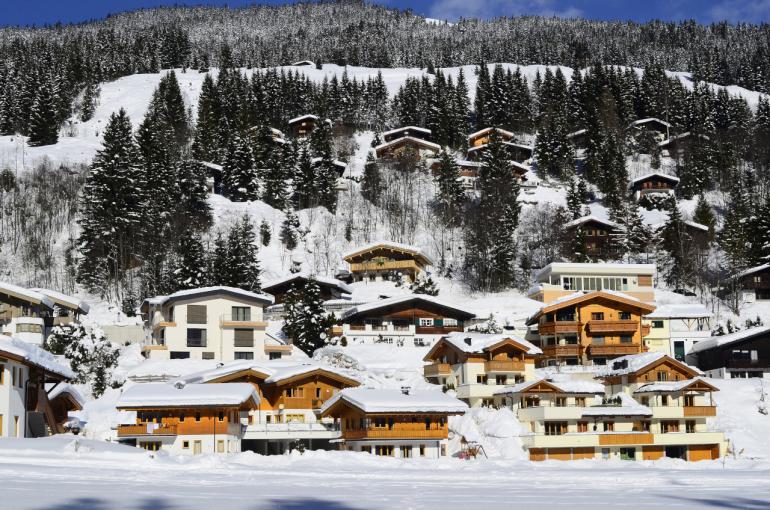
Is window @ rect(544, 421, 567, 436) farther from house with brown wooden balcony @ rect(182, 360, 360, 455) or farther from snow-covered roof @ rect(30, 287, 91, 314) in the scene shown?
snow-covered roof @ rect(30, 287, 91, 314)

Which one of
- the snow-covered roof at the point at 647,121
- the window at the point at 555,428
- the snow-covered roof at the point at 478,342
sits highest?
the snow-covered roof at the point at 647,121

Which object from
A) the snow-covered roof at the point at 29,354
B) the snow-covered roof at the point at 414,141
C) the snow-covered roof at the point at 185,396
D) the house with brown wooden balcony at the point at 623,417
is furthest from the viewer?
the snow-covered roof at the point at 414,141

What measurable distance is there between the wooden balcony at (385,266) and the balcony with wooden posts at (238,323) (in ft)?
75.3

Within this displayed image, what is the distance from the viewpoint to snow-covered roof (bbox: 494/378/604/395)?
165 feet

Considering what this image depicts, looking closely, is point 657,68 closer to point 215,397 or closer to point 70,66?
point 70,66

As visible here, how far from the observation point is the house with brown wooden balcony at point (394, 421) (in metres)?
45.2

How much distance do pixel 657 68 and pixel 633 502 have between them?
140 meters

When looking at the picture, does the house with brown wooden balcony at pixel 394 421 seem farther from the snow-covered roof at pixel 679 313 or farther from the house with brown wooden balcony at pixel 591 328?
the snow-covered roof at pixel 679 313

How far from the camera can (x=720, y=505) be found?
16.2 m

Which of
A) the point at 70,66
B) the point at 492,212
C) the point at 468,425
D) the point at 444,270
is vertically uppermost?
the point at 70,66

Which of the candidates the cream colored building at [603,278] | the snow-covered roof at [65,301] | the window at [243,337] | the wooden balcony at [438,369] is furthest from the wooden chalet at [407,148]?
the wooden balcony at [438,369]

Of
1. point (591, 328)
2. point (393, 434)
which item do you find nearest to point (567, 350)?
point (591, 328)

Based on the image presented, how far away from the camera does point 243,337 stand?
62688 millimetres

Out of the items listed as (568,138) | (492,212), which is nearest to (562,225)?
(492,212)
